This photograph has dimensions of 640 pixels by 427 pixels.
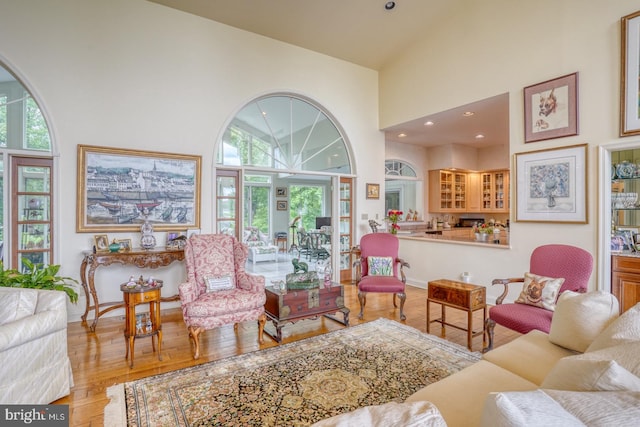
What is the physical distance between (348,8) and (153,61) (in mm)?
2946

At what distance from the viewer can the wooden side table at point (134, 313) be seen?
9.61 feet

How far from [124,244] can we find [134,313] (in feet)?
5.08

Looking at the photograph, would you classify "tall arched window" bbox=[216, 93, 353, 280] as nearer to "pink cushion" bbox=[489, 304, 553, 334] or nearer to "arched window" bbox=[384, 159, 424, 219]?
"arched window" bbox=[384, 159, 424, 219]

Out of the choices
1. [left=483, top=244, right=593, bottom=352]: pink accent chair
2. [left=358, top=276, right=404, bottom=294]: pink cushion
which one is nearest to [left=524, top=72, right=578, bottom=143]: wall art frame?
[left=483, top=244, right=593, bottom=352]: pink accent chair

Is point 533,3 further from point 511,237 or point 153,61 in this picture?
point 153,61

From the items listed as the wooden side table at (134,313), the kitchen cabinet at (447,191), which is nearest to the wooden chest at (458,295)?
the wooden side table at (134,313)

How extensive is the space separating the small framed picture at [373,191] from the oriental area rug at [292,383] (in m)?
3.54

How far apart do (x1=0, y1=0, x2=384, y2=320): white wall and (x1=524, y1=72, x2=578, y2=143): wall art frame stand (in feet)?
11.8

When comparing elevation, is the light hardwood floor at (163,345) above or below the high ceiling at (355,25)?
below

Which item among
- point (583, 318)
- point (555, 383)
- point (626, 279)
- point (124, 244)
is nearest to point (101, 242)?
point (124, 244)

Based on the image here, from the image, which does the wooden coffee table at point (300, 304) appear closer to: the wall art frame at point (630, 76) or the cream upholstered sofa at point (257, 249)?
the wall art frame at point (630, 76)

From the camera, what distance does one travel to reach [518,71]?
14.3ft

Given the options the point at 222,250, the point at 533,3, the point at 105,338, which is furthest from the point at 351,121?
the point at 105,338

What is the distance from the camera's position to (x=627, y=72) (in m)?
3.41
